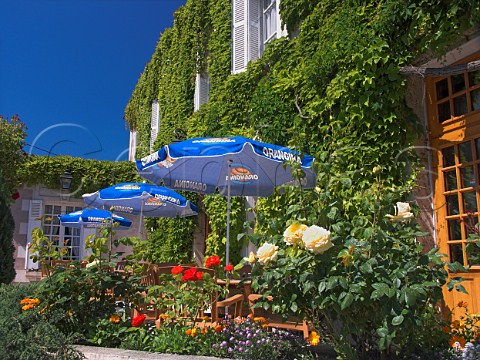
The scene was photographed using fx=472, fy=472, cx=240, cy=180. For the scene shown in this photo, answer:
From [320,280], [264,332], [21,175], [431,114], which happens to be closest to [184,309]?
[264,332]

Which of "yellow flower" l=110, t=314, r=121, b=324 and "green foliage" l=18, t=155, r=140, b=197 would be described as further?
"green foliage" l=18, t=155, r=140, b=197

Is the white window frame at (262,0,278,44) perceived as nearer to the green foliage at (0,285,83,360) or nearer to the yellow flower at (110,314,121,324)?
the yellow flower at (110,314,121,324)

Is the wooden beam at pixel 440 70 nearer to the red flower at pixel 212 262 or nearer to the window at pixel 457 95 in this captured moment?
the window at pixel 457 95

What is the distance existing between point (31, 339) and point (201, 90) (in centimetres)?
847

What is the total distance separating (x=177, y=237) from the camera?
1124 centimetres

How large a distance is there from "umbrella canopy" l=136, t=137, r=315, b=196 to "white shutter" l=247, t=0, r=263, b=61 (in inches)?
129

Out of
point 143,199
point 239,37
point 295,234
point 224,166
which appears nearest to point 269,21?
point 239,37

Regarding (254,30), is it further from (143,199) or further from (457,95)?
(457,95)

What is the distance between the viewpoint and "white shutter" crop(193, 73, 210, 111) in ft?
37.3

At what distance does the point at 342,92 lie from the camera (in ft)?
18.7

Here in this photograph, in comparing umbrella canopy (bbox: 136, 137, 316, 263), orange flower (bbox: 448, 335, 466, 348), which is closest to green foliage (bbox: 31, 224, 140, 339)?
umbrella canopy (bbox: 136, 137, 316, 263)

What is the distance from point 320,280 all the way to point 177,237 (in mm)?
8850

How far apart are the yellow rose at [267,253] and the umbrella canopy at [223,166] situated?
6.49ft

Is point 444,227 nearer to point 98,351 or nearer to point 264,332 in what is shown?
point 264,332
